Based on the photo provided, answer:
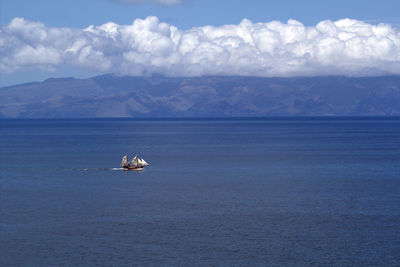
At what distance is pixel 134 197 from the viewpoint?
307 feet

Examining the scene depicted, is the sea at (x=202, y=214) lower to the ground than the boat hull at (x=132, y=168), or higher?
lower

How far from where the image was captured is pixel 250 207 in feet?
275

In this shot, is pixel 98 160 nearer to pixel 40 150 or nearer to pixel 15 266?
pixel 40 150

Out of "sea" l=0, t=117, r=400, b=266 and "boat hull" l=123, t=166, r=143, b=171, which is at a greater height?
"boat hull" l=123, t=166, r=143, b=171

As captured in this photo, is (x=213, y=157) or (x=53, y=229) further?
(x=213, y=157)

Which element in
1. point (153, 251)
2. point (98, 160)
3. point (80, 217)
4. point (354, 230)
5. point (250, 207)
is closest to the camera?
point (153, 251)

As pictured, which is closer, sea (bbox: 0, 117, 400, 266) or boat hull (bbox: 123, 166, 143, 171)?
sea (bbox: 0, 117, 400, 266)

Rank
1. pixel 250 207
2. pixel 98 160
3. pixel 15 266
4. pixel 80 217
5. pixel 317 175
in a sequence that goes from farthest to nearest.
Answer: pixel 98 160
pixel 317 175
pixel 250 207
pixel 80 217
pixel 15 266

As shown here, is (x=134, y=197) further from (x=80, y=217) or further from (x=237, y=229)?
(x=237, y=229)

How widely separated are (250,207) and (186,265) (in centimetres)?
2606

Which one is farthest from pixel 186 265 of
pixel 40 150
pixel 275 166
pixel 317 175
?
pixel 40 150

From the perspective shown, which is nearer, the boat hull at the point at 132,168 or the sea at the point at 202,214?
the sea at the point at 202,214

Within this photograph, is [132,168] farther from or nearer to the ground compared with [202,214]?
farther from the ground

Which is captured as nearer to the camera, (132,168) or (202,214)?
(202,214)
